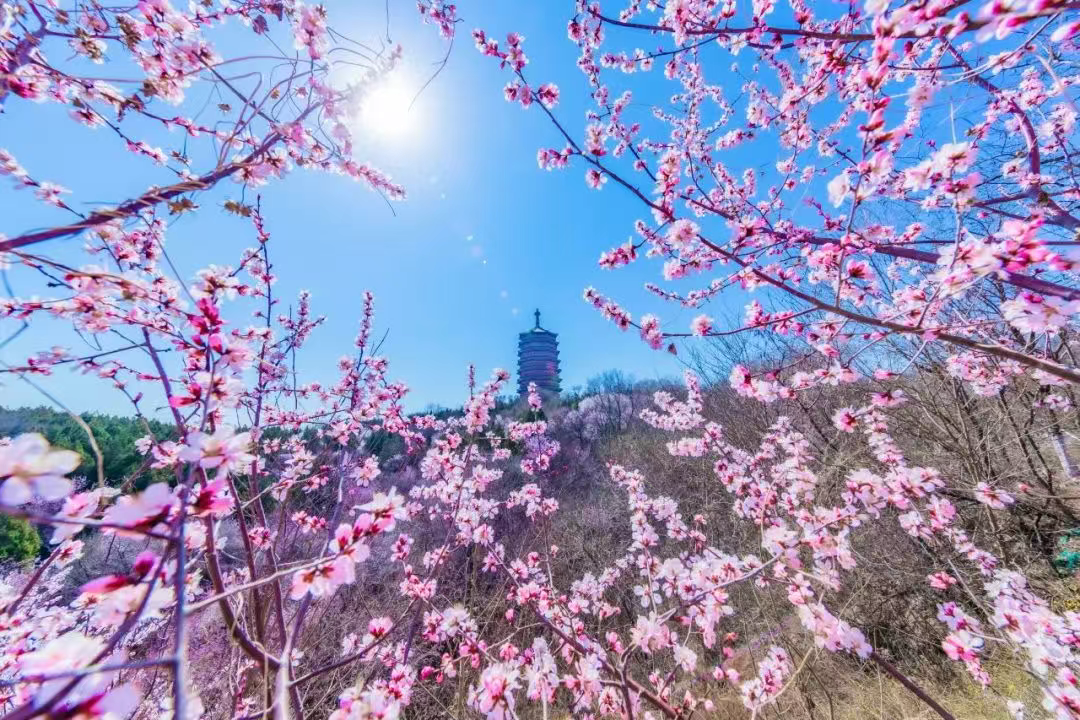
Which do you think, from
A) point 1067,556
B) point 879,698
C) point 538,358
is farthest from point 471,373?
point 538,358

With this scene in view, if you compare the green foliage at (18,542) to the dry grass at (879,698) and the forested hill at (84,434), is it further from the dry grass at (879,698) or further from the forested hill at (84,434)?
the dry grass at (879,698)

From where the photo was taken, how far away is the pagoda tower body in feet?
190

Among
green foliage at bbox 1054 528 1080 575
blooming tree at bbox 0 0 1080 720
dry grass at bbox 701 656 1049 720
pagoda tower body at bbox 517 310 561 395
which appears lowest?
dry grass at bbox 701 656 1049 720

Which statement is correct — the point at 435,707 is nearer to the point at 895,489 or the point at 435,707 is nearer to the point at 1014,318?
the point at 895,489

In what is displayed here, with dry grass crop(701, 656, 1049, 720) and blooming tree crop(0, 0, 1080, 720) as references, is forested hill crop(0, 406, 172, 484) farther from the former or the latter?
dry grass crop(701, 656, 1049, 720)

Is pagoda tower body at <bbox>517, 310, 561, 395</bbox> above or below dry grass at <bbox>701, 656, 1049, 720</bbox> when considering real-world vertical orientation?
above

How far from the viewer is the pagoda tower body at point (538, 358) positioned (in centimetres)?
5781

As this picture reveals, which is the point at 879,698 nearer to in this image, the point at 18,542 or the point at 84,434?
the point at 18,542

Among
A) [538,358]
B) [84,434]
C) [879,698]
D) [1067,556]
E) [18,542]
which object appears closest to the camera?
[879,698]

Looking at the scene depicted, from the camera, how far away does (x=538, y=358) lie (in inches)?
2323

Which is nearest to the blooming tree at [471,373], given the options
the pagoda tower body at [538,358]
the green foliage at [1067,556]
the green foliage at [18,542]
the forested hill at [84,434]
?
the green foliage at [1067,556]

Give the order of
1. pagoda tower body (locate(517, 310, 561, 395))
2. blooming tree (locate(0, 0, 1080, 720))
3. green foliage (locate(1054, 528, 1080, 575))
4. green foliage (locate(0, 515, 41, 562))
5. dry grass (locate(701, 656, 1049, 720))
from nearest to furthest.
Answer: blooming tree (locate(0, 0, 1080, 720)) < dry grass (locate(701, 656, 1049, 720)) < green foliage (locate(1054, 528, 1080, 575)) < green foliage (locate(0, 515, 41, 562)) < pagoda tower body (locate(517, 310, 561, 395))

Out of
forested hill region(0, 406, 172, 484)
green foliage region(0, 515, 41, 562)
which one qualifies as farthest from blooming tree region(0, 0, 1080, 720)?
forested hill region(0, 406, 172, 484)

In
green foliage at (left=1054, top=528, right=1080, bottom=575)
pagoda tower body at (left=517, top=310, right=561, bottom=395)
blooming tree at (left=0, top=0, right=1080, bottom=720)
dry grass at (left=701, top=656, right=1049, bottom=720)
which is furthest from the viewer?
pagoda tower body at (left=517, top=310, right=561, bottom=395)
